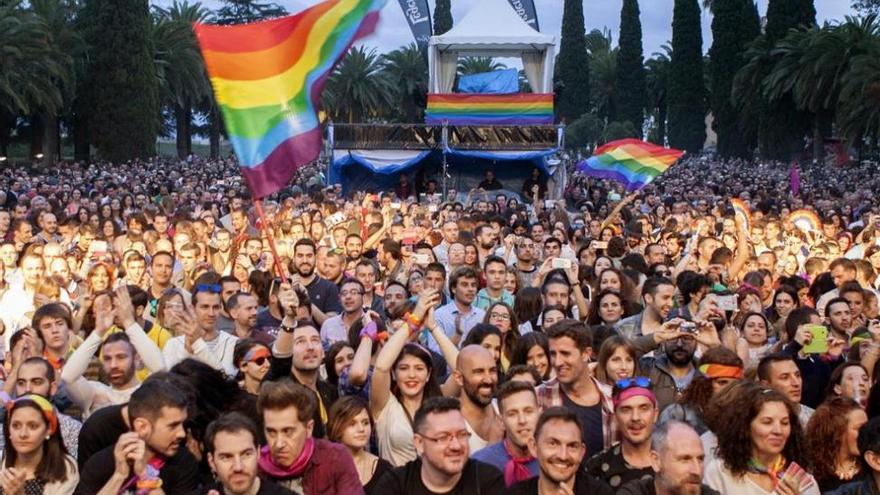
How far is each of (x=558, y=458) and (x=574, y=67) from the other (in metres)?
78.7

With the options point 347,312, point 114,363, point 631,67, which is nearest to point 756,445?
point 114,363

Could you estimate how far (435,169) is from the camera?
118 feet

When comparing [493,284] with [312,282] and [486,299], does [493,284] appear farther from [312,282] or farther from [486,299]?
[312,282]

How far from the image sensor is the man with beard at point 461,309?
32.6ft

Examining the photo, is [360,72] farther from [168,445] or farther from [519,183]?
[168,445]

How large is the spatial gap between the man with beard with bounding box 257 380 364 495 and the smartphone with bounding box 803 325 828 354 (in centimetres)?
367

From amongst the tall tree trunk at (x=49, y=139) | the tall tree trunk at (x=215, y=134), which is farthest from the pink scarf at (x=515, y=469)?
the tall tree trunk at (x=215, y=134)

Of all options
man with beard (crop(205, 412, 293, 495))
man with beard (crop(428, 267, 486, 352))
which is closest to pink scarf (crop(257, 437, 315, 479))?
man with beard (crop(205, 412, 293, 495))

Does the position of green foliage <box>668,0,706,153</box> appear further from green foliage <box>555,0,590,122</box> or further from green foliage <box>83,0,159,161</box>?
green foliage <box>83,0,159,161</box>

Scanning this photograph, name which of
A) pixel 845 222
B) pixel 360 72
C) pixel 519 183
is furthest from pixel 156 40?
pixel 845 222

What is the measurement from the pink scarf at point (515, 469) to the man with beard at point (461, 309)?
361 centimetres

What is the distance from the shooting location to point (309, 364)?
747cm

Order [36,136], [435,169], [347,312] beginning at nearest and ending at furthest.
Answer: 1. [347,312]
2. [435,169]
3. [36,136]

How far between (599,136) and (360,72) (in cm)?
1368
